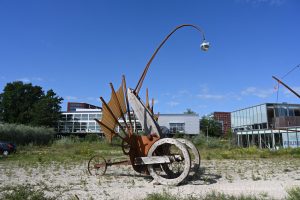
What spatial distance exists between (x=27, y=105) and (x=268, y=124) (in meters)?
56.0

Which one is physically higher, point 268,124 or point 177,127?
point 177,127

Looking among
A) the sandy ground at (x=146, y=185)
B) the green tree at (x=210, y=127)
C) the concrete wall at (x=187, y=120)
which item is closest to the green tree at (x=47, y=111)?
the concrete wall at (x=187, y=120)

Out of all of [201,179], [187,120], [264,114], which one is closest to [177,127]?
[187,120]

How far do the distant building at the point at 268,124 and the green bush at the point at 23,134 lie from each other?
2876cm

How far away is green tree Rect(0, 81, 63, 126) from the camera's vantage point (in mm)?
72812

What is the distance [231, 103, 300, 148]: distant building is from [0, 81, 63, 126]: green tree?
44641 millimetres

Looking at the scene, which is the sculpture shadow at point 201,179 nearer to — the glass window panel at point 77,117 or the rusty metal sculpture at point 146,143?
the rusty metal sculpture at point 146,143

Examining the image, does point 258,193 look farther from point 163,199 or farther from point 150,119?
point 150,119

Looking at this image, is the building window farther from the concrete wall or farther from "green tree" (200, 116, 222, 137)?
"green tree" (200, 116, 222, 137)

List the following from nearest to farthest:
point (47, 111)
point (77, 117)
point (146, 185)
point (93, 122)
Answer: point (146, 185), point (47, 111), point (93, 122), point (77, 117)

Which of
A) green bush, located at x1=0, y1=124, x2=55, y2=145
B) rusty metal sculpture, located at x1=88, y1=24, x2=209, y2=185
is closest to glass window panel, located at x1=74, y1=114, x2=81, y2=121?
green bush, located at x1=0, y1=124, x2=55, y2=145

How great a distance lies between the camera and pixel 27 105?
76562 mm

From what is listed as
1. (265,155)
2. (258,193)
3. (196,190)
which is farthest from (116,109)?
(265,155)

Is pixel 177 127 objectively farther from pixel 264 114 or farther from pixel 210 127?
pixel 264 114
